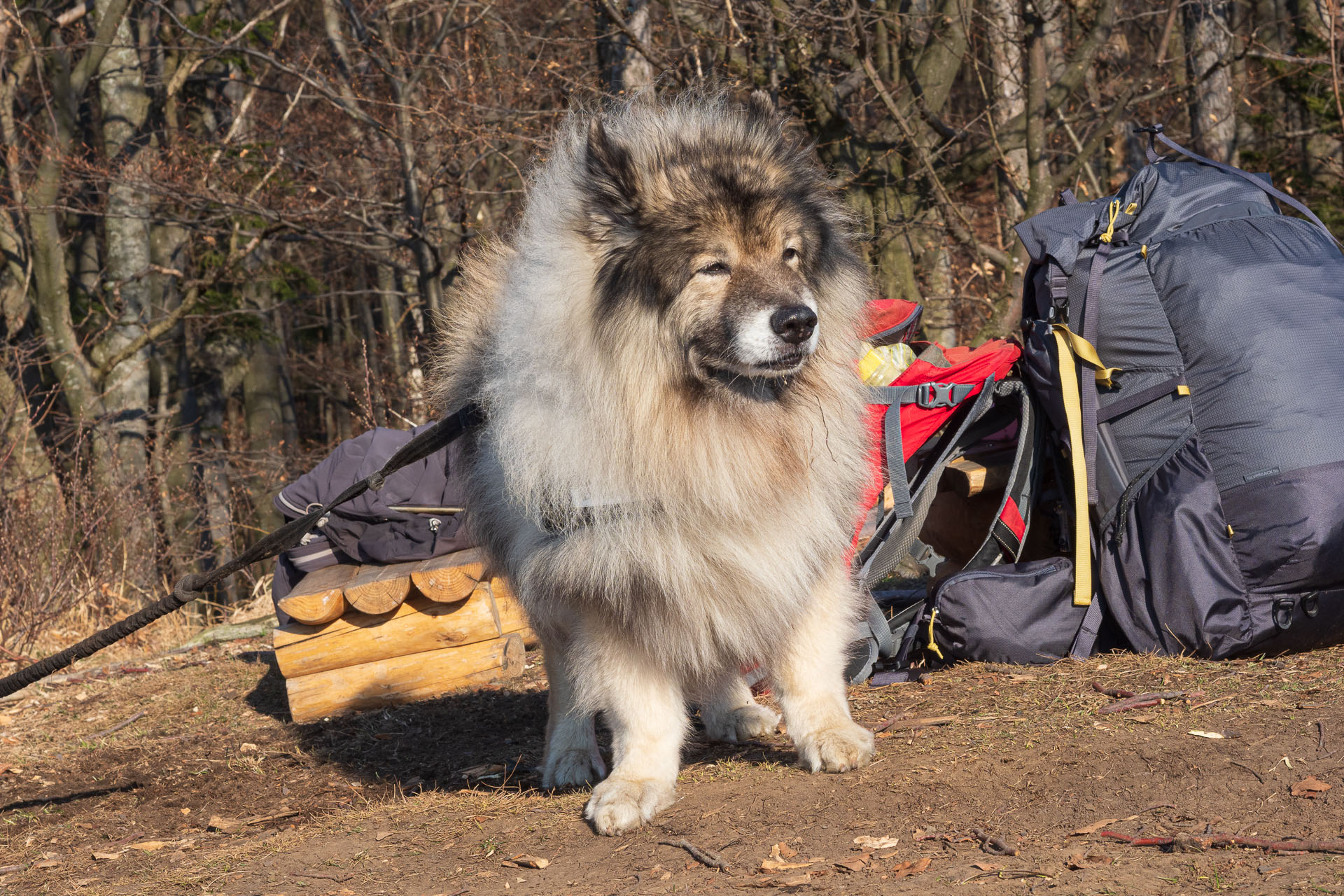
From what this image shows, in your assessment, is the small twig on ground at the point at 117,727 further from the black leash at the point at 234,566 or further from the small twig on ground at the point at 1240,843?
the small twig on ground at the point at 1240,843

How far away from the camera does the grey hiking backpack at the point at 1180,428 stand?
3293mm

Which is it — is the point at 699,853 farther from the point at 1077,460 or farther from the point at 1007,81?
the point at 1007,81

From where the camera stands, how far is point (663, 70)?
6.93 meters

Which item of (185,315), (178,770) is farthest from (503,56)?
(178,770)

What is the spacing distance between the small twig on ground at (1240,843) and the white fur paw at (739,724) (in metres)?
1.44

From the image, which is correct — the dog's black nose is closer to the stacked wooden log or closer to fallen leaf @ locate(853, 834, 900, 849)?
fallen leaf @ locate(853, 834, 900, 849)

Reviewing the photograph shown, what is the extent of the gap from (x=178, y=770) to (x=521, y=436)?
2240mm

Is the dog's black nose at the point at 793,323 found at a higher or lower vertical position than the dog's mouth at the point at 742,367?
higher

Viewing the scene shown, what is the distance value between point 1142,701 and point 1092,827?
888 mm

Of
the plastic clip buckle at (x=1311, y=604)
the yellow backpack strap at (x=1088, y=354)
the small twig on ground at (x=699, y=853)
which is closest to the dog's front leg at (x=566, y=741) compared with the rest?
the small twig on ground at (x=699, y=853)

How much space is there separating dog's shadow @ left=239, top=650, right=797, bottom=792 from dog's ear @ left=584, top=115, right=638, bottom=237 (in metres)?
1.55

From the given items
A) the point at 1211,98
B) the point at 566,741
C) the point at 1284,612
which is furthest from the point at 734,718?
the point at 1211,98

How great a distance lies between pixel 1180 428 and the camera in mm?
3453

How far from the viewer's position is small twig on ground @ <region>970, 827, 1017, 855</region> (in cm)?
220
